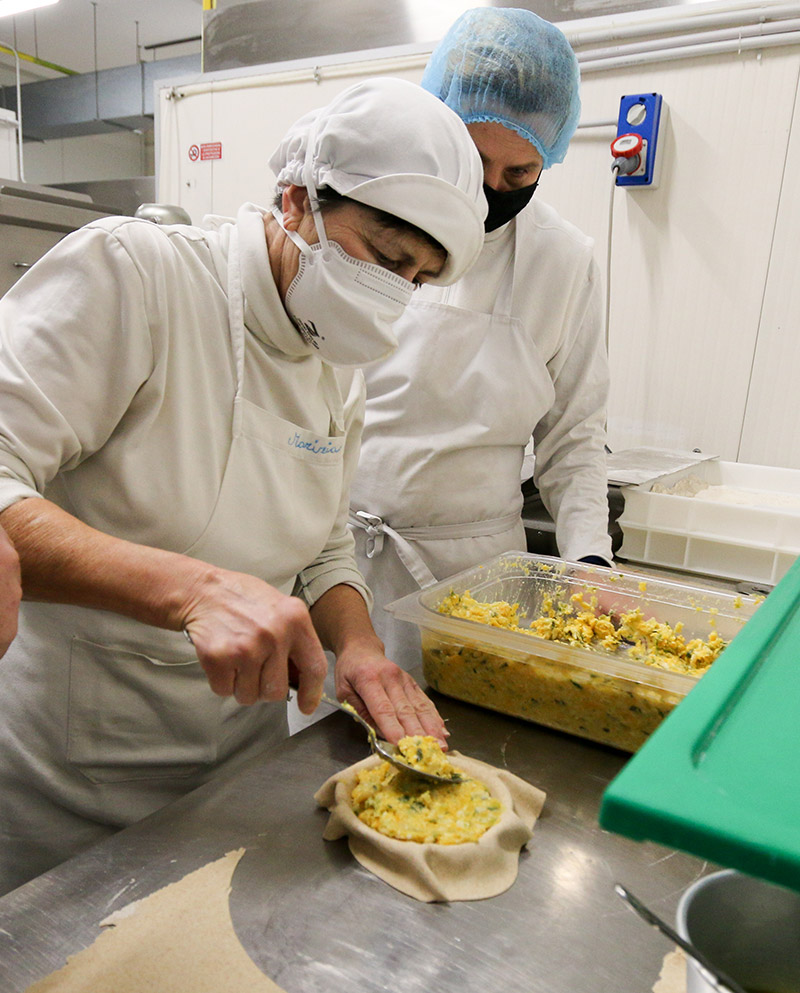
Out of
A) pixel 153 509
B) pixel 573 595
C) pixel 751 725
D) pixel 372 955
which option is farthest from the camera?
pixel 573 595

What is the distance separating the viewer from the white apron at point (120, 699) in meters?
1.16

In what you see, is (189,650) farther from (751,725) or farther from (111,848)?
(751,725)

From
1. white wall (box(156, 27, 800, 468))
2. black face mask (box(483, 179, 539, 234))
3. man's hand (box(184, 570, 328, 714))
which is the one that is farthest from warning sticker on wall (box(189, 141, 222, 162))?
man's hand (box(184, 570, 328, 714))

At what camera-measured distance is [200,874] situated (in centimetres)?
87

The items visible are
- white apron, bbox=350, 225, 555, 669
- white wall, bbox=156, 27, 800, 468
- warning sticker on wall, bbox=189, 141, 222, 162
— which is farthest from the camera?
warning sticker on wall, bbox=189, 141, 222, 162

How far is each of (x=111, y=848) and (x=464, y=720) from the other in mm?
571

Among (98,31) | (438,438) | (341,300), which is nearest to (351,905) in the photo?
(341,300)

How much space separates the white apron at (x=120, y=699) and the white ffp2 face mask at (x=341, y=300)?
4.2 inches

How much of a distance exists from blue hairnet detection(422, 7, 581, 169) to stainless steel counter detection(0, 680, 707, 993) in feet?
3.99

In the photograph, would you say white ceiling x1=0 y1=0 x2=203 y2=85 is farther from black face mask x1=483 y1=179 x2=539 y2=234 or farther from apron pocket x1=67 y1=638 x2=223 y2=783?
apron pocket x1=67 y1=638 x2=223 y2=783

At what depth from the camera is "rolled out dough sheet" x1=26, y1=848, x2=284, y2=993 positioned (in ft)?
2.37

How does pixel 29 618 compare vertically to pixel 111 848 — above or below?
above

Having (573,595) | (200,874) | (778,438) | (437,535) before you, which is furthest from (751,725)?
(778,438)

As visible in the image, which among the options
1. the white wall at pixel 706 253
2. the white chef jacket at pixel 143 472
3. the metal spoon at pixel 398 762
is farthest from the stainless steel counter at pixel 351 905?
the white wall at pixel 706 253
